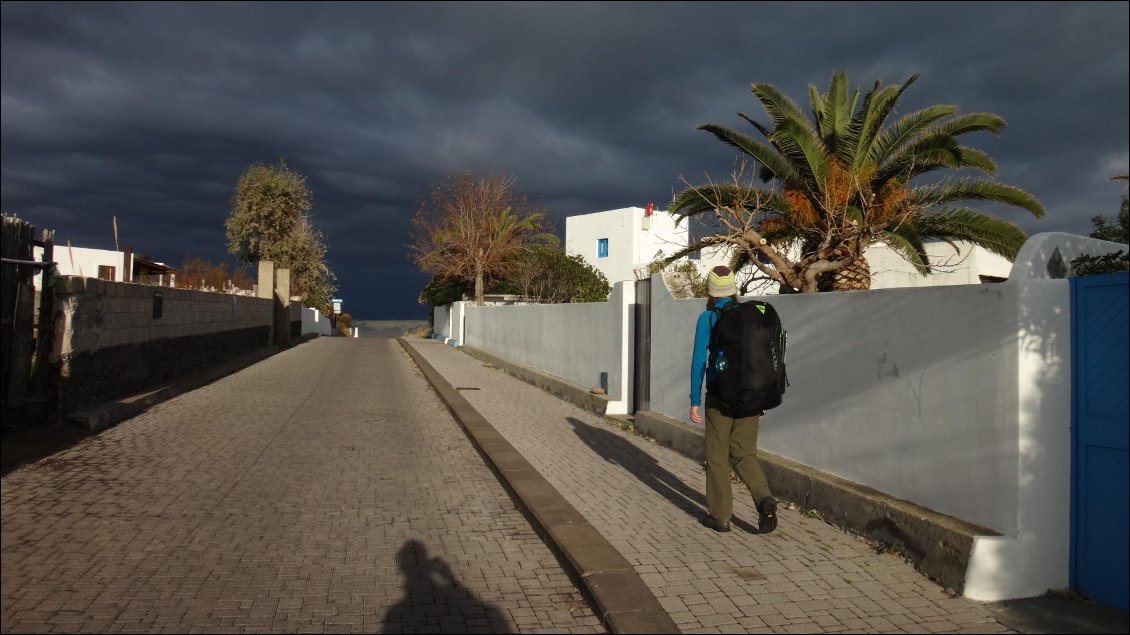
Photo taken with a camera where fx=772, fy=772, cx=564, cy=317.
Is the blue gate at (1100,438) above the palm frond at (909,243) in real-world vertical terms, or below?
below

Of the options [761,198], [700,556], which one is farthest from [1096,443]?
[761,198]

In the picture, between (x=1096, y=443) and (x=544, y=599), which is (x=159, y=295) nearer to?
(x=544, y=599)

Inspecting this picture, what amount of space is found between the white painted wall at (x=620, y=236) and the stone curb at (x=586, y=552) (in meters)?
34.5

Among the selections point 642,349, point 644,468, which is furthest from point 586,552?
point 642,349

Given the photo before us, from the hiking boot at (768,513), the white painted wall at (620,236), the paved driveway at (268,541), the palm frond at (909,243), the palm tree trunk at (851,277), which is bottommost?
the paved driveway at (268,541)

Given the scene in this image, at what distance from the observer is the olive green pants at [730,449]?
5.14 m

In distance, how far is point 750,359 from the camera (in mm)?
4953

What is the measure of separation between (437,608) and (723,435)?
7.18 feet

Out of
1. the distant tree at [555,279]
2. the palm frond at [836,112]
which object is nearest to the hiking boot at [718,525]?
the palm frond at [836,112]

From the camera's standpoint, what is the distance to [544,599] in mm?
4297

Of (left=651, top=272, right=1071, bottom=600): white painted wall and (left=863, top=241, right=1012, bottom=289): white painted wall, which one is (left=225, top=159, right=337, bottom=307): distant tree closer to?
(left=863, top=241, right=1012, bottom=289): white painted wall

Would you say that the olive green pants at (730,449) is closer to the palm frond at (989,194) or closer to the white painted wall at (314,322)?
the palm frond at (989,194)

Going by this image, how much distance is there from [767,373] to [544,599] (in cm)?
198

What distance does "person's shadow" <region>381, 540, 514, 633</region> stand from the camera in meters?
3.85
